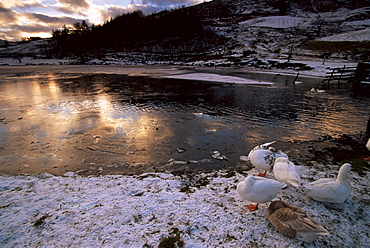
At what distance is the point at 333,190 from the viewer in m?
3.79

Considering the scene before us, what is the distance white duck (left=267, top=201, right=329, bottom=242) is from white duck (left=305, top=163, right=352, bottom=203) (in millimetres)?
893

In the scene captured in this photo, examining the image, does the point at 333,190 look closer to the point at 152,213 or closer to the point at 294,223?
the point at 294,223

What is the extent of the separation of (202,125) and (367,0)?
19234cm

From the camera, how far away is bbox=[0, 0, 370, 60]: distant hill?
59000 mm

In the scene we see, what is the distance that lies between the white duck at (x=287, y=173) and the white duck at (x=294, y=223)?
0.60 metres

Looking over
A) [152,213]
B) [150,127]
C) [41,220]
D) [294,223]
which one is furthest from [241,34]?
[41,220]

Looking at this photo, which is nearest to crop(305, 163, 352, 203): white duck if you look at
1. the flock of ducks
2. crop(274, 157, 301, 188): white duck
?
the flock of ducks

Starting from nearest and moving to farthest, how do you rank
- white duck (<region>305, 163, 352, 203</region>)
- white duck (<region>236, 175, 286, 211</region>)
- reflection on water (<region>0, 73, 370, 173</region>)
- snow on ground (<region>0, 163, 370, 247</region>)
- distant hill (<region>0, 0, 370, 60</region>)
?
snow on ground (<region>0, 163, 370, 247</region>), white duck (<region>236, 175, 286, 211</region>), white duck (<region>305, 163, 352, 203</region>), reflection on water (<region>0, 73, 370, 173</region>), distant hill (<region>0, 0, 370, 60</region>)

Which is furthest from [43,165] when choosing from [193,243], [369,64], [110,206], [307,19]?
[307,19]

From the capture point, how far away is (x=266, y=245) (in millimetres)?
3078

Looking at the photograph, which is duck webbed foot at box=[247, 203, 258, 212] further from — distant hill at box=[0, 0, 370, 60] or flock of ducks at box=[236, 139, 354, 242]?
distant hill at box=[0, 0, 370, 60]

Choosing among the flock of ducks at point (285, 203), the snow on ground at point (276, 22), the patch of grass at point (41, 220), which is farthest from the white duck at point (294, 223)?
the snow on ground at point (276, 22)

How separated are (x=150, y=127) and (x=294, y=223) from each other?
23.5 feet

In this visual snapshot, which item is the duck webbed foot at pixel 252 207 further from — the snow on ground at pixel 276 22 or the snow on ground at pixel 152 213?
the snow on ground at pixel 276 22
